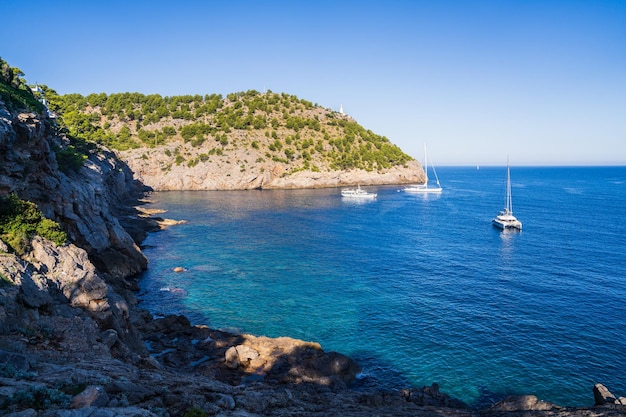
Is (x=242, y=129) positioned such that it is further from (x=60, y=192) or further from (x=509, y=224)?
(x=60, y=192)

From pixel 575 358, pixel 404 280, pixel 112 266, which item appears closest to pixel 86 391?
pixel 575 358

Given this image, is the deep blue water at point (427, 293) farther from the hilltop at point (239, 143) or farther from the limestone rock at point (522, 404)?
the hilltop at point (239, 143)

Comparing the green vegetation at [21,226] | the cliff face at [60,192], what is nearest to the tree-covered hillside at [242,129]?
the cliff face at [60,192]

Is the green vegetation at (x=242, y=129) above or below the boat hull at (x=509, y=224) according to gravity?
above

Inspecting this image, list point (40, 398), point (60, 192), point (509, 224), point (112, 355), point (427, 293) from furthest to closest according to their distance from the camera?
point (509, 224)
point (427, 293)
point (60, 192)
point (112, 355)
point (40, 398)

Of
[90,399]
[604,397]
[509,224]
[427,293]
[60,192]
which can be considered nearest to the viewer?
[90,399]

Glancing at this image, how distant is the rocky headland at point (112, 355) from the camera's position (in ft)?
40.2

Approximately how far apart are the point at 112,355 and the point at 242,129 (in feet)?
489

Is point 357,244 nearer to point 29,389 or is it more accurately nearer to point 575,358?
point 575,358

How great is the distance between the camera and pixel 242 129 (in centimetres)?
16188

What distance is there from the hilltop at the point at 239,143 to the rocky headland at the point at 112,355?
99.6 m

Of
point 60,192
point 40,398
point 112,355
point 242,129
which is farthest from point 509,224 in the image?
point 242,129

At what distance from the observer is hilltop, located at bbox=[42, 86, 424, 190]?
140625mm

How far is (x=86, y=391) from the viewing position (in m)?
11.0
